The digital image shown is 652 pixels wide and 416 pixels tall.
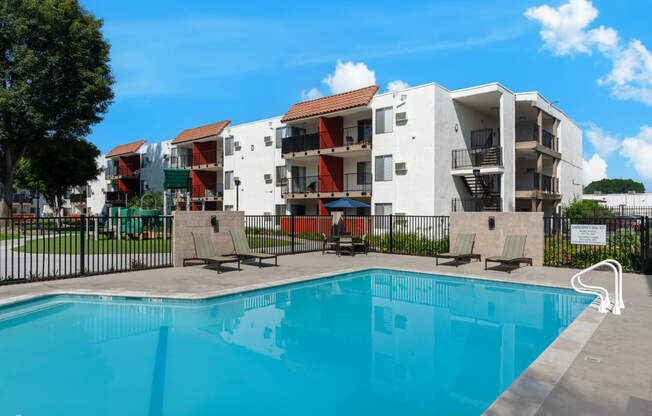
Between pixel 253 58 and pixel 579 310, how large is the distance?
1142 centimetres

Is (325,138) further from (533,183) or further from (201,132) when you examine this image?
(201,132)

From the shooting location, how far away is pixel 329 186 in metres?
27.1

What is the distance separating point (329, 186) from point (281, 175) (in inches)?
207

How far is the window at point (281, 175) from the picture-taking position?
99.7 ft

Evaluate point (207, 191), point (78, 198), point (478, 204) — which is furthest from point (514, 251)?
point (78, 198)

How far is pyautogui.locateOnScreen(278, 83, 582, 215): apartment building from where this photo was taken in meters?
22.5

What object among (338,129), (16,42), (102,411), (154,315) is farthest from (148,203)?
(102,411)

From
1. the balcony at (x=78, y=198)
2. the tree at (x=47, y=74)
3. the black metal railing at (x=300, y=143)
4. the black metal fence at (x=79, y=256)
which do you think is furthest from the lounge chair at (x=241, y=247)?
the balcony at (x=78, y=198)

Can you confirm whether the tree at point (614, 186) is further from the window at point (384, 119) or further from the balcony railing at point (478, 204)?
the window at point (384, 119)

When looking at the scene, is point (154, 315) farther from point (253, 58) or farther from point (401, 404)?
point (253, 58)

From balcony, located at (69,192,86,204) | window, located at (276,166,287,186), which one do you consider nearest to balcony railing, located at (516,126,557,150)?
window, located at (276,166,287,186)

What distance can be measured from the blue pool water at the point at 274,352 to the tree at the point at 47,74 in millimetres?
22634

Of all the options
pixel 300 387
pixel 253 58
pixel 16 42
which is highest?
pixel 16 42

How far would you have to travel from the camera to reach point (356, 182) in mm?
27250
